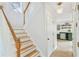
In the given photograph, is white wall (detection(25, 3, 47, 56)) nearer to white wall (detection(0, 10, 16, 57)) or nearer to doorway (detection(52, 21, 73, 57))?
doorway (detection(52, 21, 73, 57))

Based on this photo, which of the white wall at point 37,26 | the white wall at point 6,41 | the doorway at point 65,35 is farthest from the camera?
the white wall at point 37,26

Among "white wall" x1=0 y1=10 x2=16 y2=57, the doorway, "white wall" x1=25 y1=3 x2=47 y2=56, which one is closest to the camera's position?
"white wall" x1=0 y1=10 x2=16 y2=57

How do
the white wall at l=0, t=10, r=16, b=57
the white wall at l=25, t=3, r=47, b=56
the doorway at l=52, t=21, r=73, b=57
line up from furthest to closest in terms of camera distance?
the white wall at l=25, t=3, r=47, b=56 → the doorway at l=52, t=21, r=73, b=57 → the white wall at l=0, t=10, r=16, b=57

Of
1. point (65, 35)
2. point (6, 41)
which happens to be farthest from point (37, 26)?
point (6, 41)

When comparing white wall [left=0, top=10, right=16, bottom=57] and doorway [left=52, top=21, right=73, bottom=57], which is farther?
doorway [left=52, top=21, right=73, bottom=57]

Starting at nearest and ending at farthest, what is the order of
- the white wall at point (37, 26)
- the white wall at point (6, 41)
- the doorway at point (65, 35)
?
the white wall at point (6, 41) → the doorway at point (65, 35) → the white wall at point (37, 26)

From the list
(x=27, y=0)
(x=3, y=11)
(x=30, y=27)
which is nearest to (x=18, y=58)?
(x=3, y=11)

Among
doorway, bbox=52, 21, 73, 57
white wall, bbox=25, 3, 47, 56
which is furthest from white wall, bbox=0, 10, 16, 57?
white wall, bbox=25, 3, 47, 56

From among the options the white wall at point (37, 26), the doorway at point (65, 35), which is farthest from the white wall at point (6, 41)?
the white wall at point (37, 26)

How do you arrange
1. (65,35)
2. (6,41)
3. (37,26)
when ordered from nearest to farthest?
(6,41) < (65,35) < (37,26)

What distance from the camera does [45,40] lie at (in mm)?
3883

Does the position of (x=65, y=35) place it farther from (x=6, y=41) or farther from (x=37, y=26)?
(x=37, y=26)

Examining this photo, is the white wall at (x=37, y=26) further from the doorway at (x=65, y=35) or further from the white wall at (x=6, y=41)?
the white wall at (x=6, y=41)

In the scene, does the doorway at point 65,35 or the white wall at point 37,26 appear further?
the white wall at point 37,26
